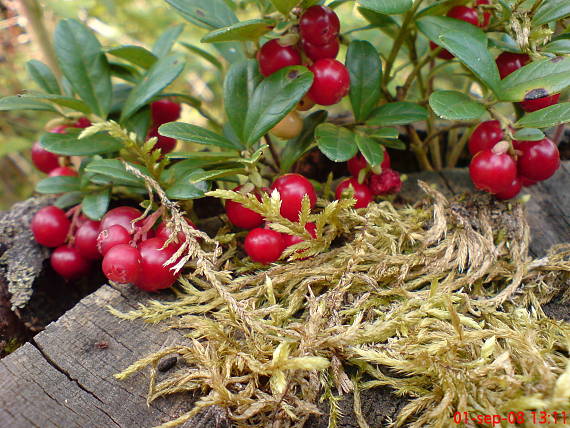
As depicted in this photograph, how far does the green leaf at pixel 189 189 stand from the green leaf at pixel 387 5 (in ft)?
2.08

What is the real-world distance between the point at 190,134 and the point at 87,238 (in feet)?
1.71

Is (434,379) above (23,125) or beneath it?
above

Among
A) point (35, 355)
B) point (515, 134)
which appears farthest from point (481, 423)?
point (35, 355)

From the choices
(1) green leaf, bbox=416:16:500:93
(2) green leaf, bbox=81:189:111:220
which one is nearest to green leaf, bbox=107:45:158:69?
(2) green leaf, bbox=81:189:111:220

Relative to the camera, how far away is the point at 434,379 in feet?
3.27

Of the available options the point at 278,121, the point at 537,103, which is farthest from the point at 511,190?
the point at 278,121

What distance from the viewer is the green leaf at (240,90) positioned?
4.67ft

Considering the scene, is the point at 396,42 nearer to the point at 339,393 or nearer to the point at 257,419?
the point at 339,393

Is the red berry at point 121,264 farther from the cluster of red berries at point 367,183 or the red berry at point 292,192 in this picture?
the cluster of red berries at point 367,183

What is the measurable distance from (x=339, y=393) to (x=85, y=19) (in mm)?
3182

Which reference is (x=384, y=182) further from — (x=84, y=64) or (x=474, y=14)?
(x=84, y=64)

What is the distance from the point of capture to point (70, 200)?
62.7 inches

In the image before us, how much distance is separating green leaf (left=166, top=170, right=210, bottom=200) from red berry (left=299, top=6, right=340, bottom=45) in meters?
0.53

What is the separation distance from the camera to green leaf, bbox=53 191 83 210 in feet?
5.20
